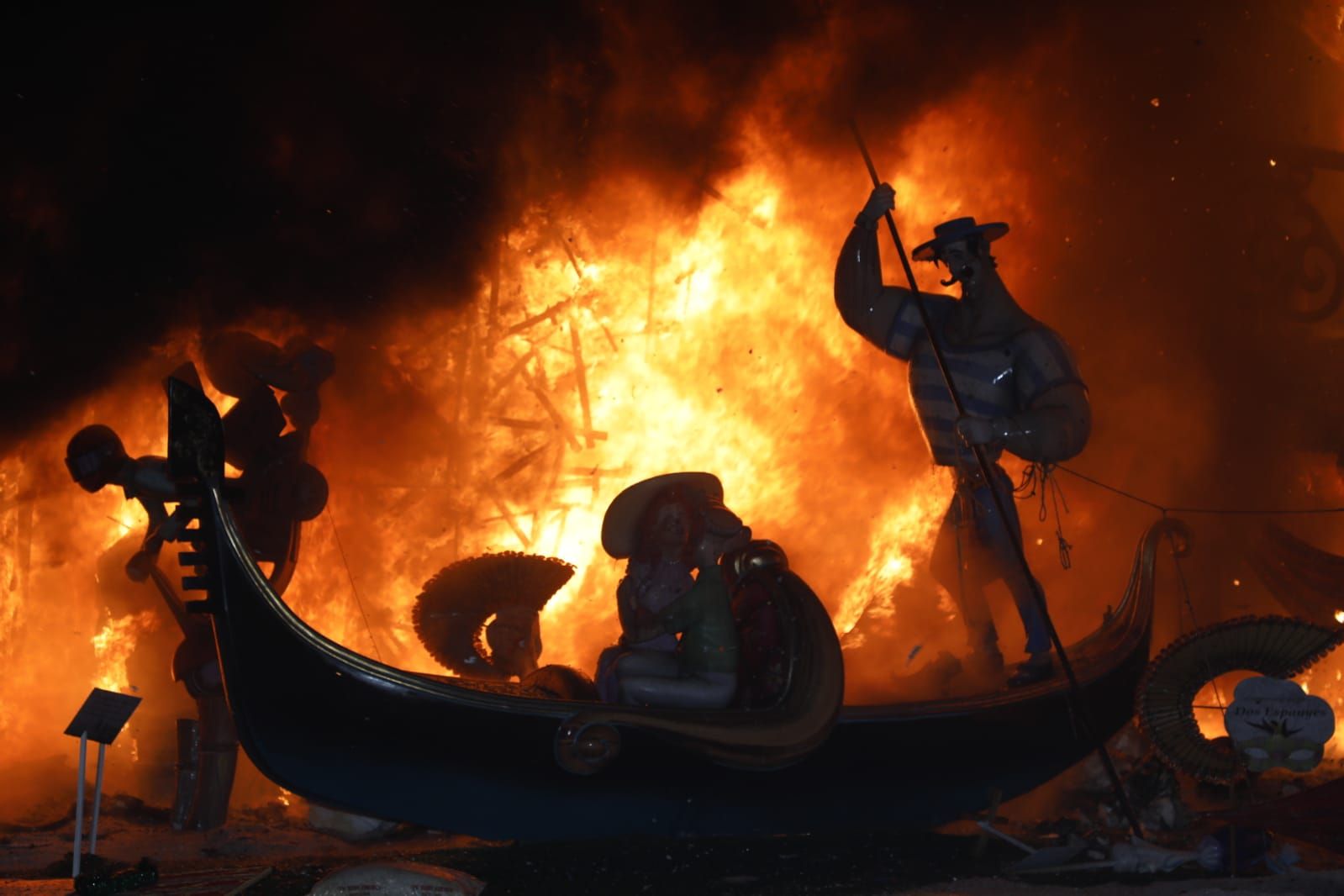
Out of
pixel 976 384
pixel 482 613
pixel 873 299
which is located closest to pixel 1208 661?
pixel 976 384

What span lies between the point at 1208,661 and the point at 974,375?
178cm

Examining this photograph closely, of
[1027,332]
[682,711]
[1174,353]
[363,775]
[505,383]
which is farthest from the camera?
[1174,353]

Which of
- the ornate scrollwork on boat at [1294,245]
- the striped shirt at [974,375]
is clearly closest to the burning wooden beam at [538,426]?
the striped shirt at [974,375]

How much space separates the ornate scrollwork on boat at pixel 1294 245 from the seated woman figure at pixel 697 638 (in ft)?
22.7

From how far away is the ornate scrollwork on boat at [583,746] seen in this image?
4.23m

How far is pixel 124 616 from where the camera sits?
7477 mm

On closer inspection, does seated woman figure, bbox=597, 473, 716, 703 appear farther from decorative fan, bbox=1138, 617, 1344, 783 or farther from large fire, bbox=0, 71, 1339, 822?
large fire, bbox=0, 71, 1339, 822

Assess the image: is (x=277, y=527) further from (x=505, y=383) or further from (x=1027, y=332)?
(x=1027, y=332)

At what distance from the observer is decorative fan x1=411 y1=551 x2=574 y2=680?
5.87 m

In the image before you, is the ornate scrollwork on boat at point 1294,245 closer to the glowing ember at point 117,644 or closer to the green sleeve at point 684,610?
the green sleeve at point 684,610

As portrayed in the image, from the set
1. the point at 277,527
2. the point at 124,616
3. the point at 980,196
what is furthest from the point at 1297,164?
the point at 124,616

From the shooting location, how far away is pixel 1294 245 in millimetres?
9719

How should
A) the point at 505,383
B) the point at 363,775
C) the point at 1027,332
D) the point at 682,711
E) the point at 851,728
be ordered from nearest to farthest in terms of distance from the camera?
1. the point at 363,775
2. the point at 682,711
3. the point at 851,728
4. the point at 1027,332
5. the point at 505,383

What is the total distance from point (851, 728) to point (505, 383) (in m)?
4.29
